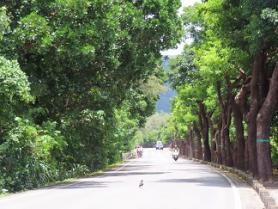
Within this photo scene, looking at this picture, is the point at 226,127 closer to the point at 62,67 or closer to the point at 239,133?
the point at 239,133

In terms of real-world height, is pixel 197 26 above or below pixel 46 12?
above

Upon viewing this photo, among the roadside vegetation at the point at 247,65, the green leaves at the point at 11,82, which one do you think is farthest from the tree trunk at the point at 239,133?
the green leaves at the point at 11,82

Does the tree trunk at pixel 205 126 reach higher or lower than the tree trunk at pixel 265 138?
higher

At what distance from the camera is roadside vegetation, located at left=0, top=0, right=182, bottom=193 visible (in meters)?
25.5

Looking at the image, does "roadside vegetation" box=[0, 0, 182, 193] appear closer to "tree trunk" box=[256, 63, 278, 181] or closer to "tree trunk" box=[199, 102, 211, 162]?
"tree trunk" box=[256, 63, 278, 181]

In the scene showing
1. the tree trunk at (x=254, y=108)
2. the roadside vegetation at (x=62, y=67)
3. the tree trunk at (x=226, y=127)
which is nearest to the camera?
the roadside vegetation at (x=62, y=67)

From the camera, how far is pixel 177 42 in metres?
34.8

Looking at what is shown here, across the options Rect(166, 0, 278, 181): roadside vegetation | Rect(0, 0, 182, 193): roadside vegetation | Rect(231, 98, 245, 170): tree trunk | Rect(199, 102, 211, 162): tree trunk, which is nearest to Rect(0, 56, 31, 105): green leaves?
Rect(0, 0, 182, 193): roadside vegetation

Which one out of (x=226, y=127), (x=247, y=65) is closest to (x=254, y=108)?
(x=247, y=65)

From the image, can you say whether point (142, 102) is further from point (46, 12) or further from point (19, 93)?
point (19, 93)

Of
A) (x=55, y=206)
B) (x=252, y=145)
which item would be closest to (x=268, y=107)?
(x=252, y=145)

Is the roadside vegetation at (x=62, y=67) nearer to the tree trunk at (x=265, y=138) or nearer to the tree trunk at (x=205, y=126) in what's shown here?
the tree trunk at (x=265, y=138)

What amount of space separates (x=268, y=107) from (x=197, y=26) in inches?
926

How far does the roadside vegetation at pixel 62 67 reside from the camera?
83.8 feet
